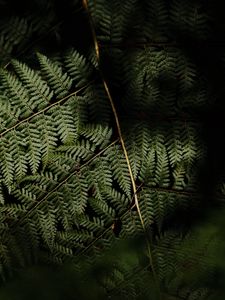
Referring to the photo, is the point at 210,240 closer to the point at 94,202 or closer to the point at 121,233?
the point at 121,233

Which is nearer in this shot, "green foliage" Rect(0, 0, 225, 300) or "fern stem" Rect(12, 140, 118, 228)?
"green foliage" Rect(0, 0, 225, 300)

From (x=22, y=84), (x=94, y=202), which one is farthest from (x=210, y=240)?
(x=22, y=84)

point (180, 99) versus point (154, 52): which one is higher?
point (154, 52)

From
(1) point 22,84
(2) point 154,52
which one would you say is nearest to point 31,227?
(1) point 22,84

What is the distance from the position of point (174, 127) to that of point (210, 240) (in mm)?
452

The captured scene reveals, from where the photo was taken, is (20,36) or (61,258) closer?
(20,36)

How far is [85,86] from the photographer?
194 cm

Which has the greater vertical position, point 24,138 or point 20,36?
point 20,36

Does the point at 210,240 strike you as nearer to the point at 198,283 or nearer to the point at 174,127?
the point at 198,283

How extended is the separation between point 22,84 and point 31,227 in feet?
1.83

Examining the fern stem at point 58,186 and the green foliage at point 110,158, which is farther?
the fern stem at point 58,186

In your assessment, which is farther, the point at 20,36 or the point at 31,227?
the point at 31,227

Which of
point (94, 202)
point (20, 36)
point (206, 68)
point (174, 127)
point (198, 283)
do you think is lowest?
point (198, 283)

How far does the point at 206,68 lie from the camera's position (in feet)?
6.23
